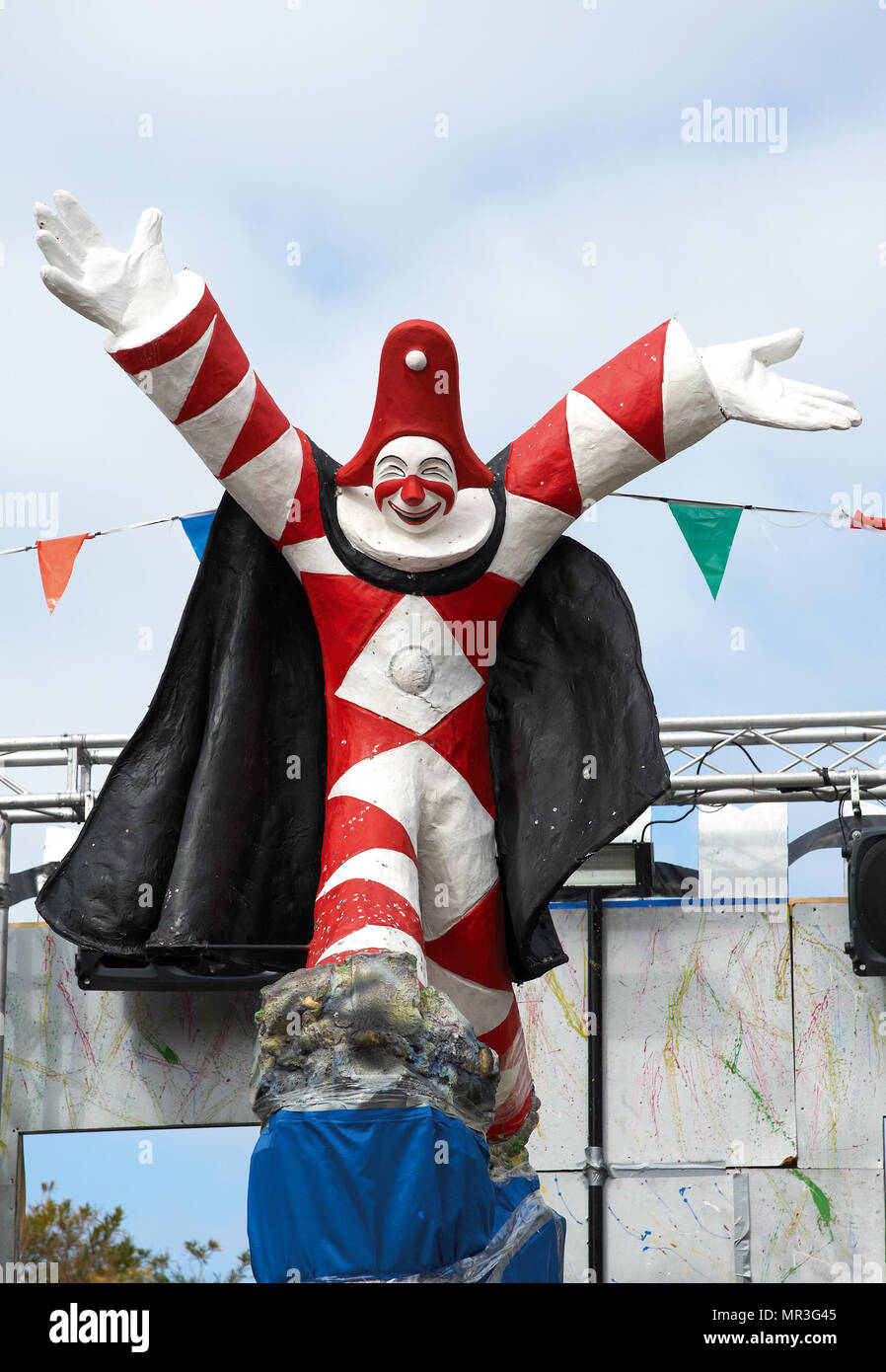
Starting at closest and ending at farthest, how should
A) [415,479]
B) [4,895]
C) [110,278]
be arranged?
[110,278]
[415,479]
[4,895]

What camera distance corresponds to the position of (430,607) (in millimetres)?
3439

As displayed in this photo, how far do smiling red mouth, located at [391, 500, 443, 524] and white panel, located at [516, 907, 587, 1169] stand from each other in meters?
2.94

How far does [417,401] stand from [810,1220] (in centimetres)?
365

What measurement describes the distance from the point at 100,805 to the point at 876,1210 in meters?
3.48

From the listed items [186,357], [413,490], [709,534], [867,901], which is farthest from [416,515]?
[867,901]

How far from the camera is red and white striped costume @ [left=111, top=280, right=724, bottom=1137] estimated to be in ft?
10.9

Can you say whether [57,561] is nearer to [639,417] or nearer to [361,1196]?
[639,417]

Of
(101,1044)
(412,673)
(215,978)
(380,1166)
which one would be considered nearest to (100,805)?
(412,673)

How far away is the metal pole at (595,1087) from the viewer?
5883 mm

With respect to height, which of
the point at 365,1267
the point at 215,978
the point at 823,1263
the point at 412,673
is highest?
the point at 412,673

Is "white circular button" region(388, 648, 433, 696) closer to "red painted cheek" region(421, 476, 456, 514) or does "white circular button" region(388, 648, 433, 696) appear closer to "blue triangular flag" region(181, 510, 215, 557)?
"red painted cheek" region(421, 476, 456, 514)

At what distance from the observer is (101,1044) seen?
6219mm

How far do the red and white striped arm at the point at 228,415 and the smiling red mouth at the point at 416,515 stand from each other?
0.60ft

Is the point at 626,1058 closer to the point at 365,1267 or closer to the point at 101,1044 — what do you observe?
the point at 101,1044
